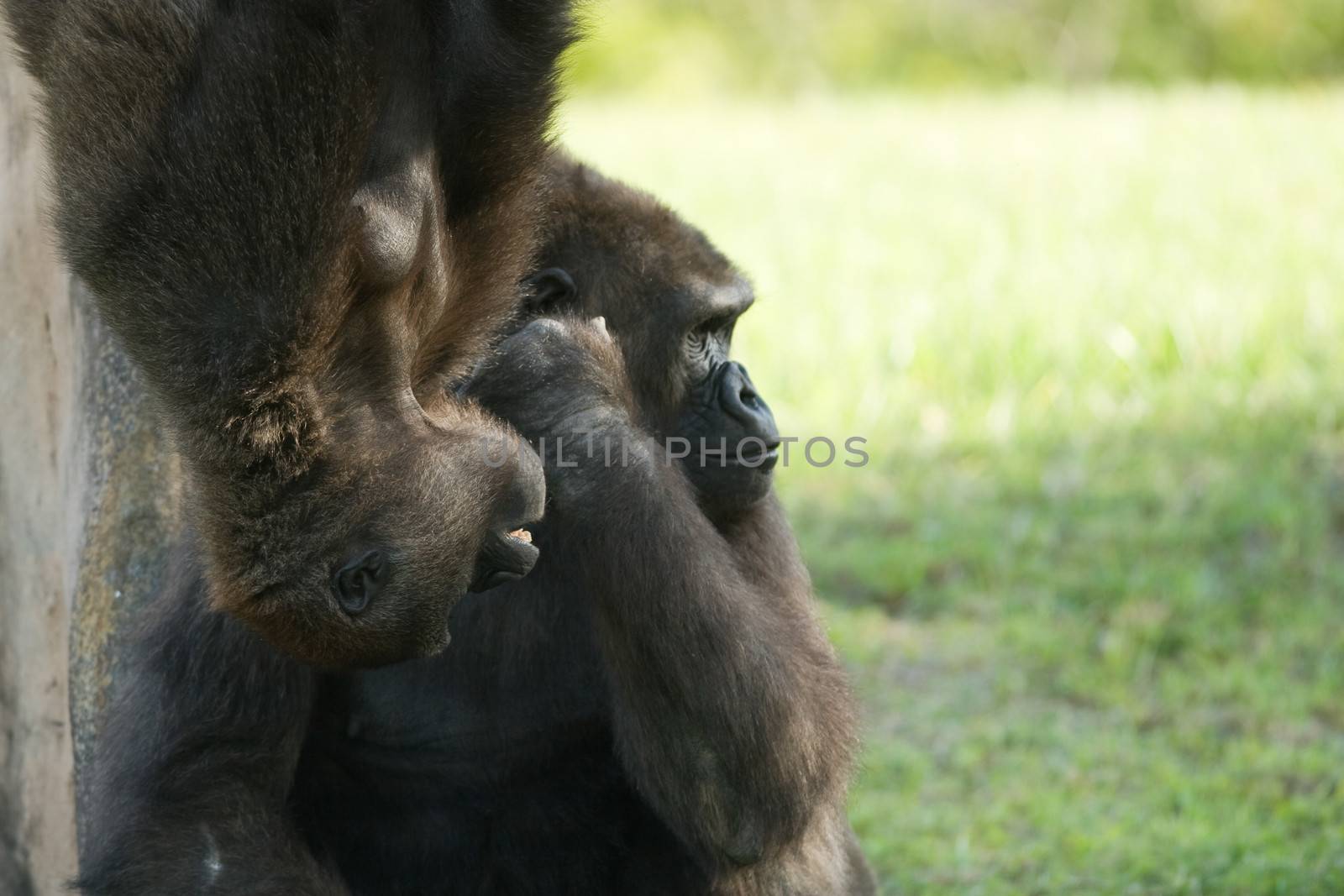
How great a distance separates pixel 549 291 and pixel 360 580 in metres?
1.16

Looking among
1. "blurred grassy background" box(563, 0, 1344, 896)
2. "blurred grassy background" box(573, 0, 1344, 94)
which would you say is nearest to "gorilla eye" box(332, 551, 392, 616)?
"blurred grassy background" box(563, 0, 1344, 896)

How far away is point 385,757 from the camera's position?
123 inches

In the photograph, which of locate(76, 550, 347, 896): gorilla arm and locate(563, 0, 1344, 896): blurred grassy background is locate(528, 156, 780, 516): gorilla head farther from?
locate(76, 550, 347, 896): gorilla arm

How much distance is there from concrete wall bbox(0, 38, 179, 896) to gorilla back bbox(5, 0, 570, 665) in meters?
1.46

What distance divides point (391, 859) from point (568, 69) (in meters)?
1.73

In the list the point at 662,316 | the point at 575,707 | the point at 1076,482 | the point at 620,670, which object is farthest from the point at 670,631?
the point at 1076,482

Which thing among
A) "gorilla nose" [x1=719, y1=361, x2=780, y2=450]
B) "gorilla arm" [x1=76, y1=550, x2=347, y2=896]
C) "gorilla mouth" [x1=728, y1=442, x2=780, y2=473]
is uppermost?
"gorilla nose" [x1=719, y1=361, x2=780, y2=450]

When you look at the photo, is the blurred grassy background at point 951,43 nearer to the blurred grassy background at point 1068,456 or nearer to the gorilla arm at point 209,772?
the blurred grassy background at point 1068,456

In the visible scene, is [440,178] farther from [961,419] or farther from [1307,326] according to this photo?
[1307,326]

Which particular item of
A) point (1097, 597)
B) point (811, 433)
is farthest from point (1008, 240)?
point (1097, 597)

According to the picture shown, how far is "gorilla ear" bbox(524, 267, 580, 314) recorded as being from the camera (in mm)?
3082

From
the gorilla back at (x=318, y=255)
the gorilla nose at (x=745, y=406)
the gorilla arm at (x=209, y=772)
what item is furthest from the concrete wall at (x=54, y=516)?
the gorilla back at (x=318, y=255)

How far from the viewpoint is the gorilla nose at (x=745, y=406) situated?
321 cm

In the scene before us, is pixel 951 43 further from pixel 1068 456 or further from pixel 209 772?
pixel 209 772
